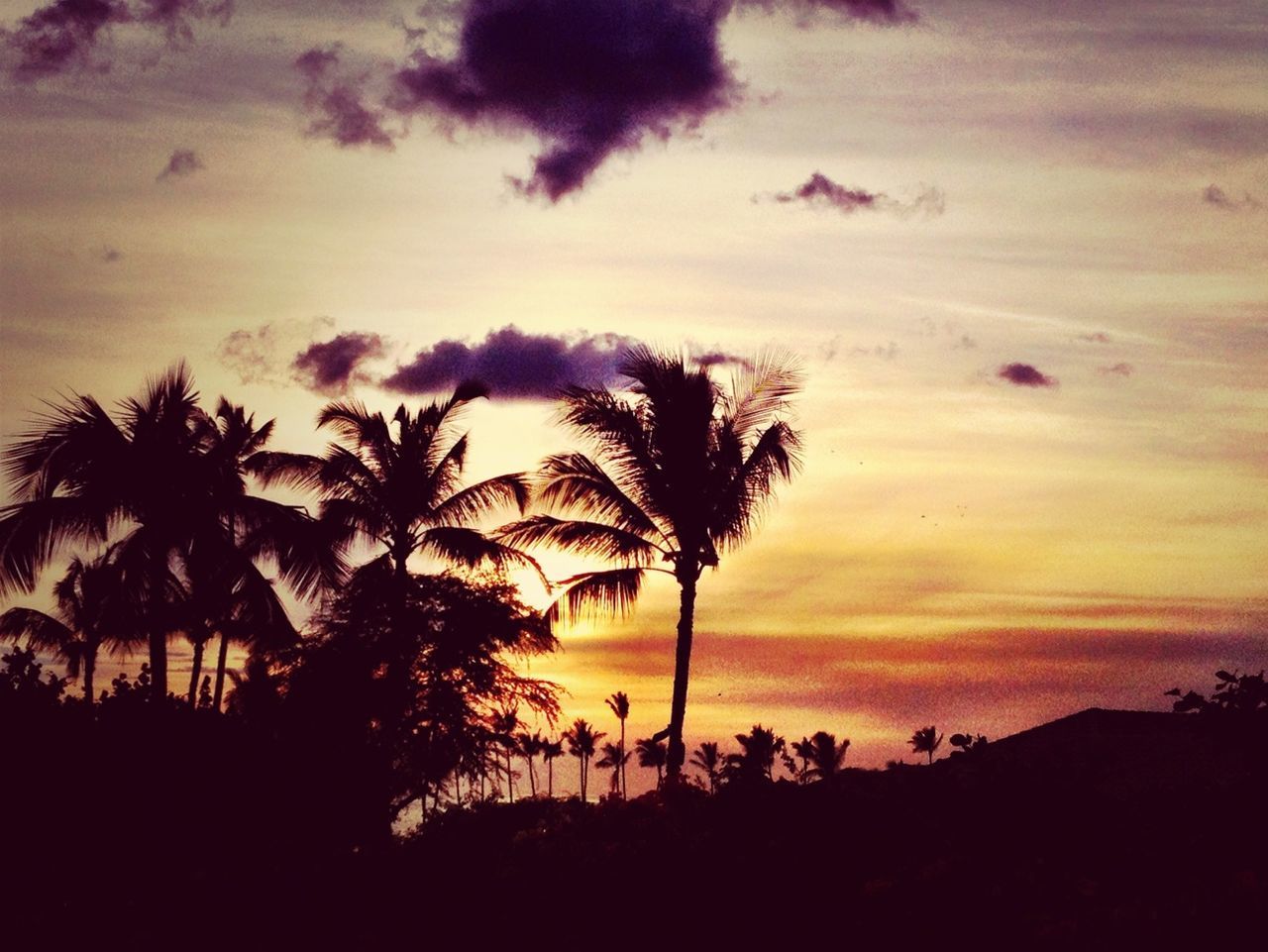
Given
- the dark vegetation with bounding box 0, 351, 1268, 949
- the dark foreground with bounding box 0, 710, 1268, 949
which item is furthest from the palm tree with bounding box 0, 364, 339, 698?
the dark foreground with bounding box 0, 710, 1268, 949

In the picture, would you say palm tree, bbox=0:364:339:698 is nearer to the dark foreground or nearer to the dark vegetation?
the dark vegetation

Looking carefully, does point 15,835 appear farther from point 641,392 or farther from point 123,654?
point 123,654

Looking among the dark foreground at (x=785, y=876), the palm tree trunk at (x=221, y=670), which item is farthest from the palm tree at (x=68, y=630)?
the dark foreground at (x=785, y=876)

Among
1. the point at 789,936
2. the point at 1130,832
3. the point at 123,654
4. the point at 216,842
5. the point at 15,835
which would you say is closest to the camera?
the point at 789,936

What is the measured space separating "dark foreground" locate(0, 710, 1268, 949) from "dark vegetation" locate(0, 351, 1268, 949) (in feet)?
0.10

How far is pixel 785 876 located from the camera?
1006cm

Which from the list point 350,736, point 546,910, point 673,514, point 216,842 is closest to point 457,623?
point 350,736

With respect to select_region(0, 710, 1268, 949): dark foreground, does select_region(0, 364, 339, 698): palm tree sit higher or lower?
higher

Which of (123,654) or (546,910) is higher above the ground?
(123,654)

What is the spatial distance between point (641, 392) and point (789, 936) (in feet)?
65.4

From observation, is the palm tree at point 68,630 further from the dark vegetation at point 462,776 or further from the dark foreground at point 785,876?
the dark foreground at point 785,876

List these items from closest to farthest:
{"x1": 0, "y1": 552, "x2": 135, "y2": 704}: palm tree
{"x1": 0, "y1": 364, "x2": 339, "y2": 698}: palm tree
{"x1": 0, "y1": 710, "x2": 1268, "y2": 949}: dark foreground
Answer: {"x1": 0, "y1": 710, "x2": 1268, "y2": 949}: dark foreground
{"x1": 0, "y1": 364, "x2": 339, "y2": 698}: palm tree
{"x1": 0, "y1": 552, "x2": 135, "y2": 704}: palm tree

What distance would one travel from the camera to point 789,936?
9.37 metres

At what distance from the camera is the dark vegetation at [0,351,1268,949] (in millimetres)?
9781
